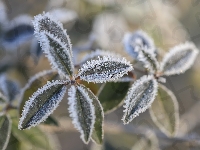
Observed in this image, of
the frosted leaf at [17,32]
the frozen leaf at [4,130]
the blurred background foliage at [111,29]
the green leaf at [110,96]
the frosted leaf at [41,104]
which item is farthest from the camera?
the blurred background foliage at [111,29]

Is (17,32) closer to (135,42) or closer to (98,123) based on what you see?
(135,42)

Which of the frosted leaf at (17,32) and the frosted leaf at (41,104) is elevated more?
the frosted leaf at (17,32)

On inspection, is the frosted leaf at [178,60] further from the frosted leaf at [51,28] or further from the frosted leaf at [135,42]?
the frosted leaf at [51,28]

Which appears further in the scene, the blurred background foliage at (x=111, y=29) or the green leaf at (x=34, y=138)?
the blurred background foliage at (x=111, y=29)

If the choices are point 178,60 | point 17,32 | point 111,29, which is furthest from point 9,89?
point 111,29

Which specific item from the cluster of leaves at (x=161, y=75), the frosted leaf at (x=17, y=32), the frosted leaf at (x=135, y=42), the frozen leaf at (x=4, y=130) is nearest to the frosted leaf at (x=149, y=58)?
the cluster of leaves at (x=161, y=75)

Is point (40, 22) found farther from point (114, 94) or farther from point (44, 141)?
point (44, 141)

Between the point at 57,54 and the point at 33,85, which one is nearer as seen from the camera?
the point at 57,54

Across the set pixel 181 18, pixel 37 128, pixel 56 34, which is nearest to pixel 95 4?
pixel 181 18
